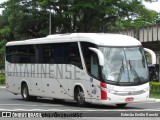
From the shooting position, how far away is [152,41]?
37969 millimetres

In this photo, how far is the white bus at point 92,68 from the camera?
19.0 metres

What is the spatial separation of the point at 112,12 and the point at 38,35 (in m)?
9.35

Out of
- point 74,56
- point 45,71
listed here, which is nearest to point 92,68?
point 74,56

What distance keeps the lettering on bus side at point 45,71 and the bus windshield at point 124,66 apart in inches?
68.8

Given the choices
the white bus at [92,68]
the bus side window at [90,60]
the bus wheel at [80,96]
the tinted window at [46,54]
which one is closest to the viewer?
the white bus at [92,68]

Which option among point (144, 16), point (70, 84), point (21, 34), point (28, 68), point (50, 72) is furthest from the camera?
point (21, 34)

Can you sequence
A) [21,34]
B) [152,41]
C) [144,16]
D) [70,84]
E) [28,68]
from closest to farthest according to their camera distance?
[70,84]
[28,68]
[152,41]
[144,16]
[21,34]

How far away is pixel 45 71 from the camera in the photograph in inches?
917

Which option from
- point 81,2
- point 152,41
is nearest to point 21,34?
point 81,2

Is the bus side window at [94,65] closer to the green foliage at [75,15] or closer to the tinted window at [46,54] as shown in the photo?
the tinted window at [46,54]

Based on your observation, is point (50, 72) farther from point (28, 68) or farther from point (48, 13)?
point (48, 13)

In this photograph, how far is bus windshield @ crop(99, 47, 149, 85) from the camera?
19078 mm

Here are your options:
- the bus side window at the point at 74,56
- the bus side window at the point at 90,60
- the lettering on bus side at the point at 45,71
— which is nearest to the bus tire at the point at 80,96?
the lettering on bus side at the point at 45,71

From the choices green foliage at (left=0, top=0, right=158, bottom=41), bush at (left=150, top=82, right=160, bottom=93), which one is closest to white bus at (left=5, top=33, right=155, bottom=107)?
bush at (left=150, top=82, right=160, bottom=93)
